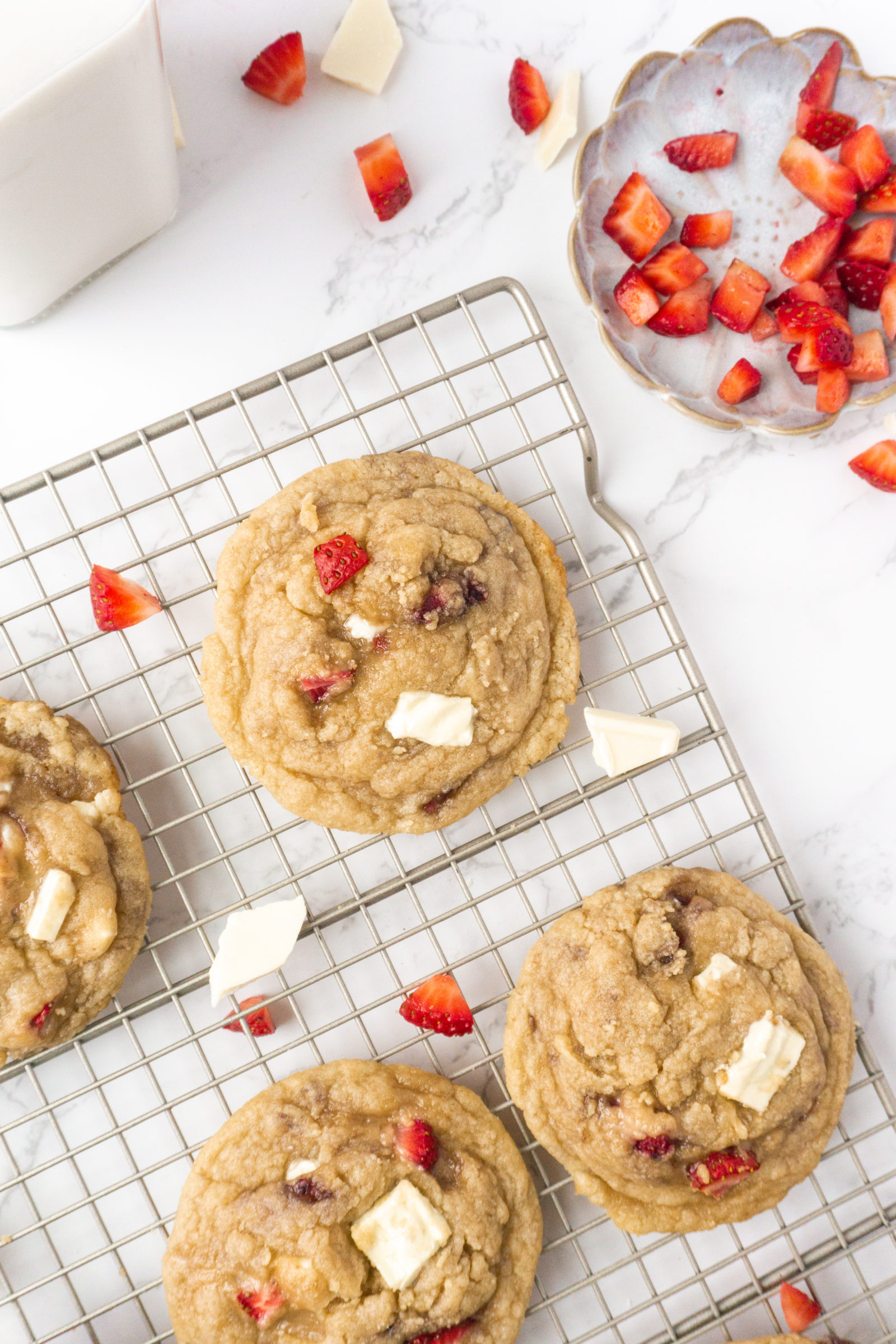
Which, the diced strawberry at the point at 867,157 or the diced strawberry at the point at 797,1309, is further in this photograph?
the diced strawberry at the point at 867,157

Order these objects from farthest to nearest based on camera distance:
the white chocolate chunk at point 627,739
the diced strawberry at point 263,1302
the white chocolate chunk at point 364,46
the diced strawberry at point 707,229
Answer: the diced strawberry at point 707,229
the white chocolate chunk at point 364,46
the white chocolate chunk at point 627,739
the diced strawberry at point 263,1302

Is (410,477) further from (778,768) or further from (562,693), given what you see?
(778,768)

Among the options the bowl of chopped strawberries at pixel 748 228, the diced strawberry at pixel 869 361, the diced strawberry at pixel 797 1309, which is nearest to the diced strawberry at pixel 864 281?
the bowl of chopped strawberries at pixel 748 228

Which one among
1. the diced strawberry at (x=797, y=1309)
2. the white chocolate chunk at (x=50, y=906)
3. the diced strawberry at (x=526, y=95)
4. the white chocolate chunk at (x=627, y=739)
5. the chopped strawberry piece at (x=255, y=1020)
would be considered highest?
the diced strawberry at (x=526, y=95)

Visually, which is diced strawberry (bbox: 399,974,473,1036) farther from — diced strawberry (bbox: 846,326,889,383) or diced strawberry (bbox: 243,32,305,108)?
diced strawberry (bbox: 243,32,305,108)

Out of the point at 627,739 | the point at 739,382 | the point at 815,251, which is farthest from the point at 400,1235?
the point at 815,251

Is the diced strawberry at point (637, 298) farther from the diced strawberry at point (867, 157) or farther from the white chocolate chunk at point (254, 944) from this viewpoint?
the white chocolate chunk at point (254, 944)

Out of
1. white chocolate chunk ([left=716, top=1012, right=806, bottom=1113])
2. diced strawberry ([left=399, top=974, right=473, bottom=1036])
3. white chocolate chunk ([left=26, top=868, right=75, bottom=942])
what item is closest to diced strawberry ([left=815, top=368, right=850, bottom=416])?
white chocolate chunk ([left=716, top=1012, right=806, bottom=1113])
